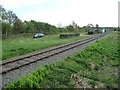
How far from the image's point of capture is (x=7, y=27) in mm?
66625

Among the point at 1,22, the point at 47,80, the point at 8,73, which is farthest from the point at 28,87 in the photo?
the point at 1,22

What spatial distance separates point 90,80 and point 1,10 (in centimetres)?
5992

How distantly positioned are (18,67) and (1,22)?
51.6 meters

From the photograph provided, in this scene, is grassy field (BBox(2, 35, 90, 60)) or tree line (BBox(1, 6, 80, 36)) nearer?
grassy field (BBox(2, 35, 90, 60))

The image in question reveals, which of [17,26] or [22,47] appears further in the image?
[17,26]

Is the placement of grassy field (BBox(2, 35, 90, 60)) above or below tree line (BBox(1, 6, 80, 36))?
below

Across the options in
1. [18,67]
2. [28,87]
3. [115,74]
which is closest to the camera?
[28,87]

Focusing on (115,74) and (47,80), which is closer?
(47,80)

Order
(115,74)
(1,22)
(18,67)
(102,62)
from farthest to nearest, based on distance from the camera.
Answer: (1,22) → (102,62) → (18,67) → (115,74)

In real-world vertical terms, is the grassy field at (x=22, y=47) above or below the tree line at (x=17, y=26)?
below

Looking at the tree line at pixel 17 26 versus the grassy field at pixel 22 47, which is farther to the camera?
the tree line at pixel 17 26

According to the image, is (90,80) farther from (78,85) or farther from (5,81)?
(5,81)

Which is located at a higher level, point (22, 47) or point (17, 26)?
point (17, 26)

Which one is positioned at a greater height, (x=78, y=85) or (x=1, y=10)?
(x=1, y=10)
